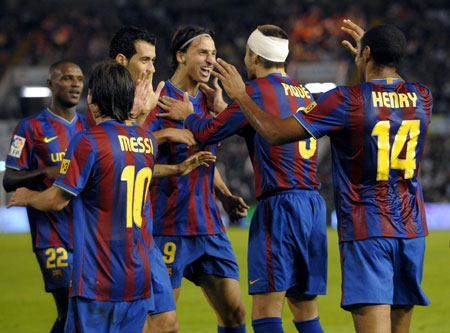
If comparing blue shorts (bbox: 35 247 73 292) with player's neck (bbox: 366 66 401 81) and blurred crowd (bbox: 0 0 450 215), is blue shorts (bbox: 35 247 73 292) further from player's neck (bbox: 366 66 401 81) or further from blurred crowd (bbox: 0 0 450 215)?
blurred crowd (bbox: 0 0 450 215)

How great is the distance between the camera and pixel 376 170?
14.1 feet

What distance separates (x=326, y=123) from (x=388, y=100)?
0.38 meters

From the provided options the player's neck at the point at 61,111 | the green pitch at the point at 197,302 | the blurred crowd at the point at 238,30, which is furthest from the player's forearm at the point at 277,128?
the blurred crowd at the point at 238,30

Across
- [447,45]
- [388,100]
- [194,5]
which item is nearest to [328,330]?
[388,100]

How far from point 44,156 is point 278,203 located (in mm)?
2044

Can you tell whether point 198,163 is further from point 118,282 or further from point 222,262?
point 118,282

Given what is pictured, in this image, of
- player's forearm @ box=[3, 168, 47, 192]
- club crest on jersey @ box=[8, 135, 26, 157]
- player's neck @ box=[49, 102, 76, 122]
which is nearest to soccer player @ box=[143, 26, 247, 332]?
player's forearm @ box=[3, 168, 47, 192]

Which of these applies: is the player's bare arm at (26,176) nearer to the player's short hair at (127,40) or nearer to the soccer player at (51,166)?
the soccer player at (51,166)

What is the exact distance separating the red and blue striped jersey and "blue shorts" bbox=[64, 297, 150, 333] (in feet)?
4.67

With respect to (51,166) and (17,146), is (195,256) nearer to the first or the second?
(51,166)

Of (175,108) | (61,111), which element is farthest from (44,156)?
(175,108)

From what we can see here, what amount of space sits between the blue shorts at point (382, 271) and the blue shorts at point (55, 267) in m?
2.38

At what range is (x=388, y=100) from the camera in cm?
427

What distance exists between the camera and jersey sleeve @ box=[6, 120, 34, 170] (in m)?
5.86
